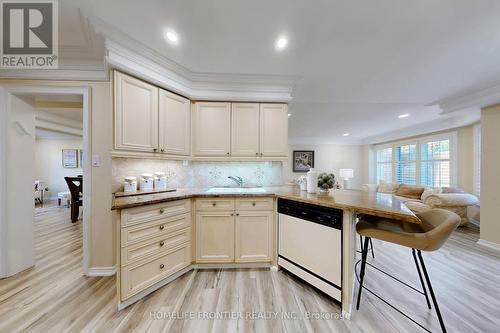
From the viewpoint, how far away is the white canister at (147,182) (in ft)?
7.39

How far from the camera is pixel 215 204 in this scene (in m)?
2.20

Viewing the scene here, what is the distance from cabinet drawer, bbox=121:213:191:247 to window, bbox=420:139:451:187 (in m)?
6.79

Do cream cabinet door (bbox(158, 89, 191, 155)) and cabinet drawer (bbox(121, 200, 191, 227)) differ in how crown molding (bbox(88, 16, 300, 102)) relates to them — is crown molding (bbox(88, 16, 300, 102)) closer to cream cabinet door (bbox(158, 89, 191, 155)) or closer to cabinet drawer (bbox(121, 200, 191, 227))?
cream cabinet door (bbox(158, 89, 191, 155))

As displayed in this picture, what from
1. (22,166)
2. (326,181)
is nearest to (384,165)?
(326,181)

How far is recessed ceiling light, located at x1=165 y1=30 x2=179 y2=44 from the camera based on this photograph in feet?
5.51

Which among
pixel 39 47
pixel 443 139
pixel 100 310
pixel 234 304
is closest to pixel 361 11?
Result: pixel 234 304

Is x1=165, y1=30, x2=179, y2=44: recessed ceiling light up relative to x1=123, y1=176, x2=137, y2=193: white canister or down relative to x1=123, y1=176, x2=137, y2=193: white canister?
up

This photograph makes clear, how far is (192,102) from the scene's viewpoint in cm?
259

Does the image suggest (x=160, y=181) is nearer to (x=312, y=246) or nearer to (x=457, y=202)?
(x=312, y=246)

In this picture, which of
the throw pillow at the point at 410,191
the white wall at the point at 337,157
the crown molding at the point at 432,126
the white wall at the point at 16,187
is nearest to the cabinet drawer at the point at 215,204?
the white wall at the point at 16,187

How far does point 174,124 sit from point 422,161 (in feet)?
23.8

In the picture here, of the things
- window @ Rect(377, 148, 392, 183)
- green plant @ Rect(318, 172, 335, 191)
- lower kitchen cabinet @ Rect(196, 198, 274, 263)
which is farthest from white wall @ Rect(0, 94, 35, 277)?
window @ Rect(377, 148, 392, 183)

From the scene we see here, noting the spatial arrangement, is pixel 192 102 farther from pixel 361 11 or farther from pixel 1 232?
pixel 1 232

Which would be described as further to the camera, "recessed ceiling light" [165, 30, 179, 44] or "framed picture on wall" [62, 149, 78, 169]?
"framed picture on wall" [62, 149, 78, 169]
